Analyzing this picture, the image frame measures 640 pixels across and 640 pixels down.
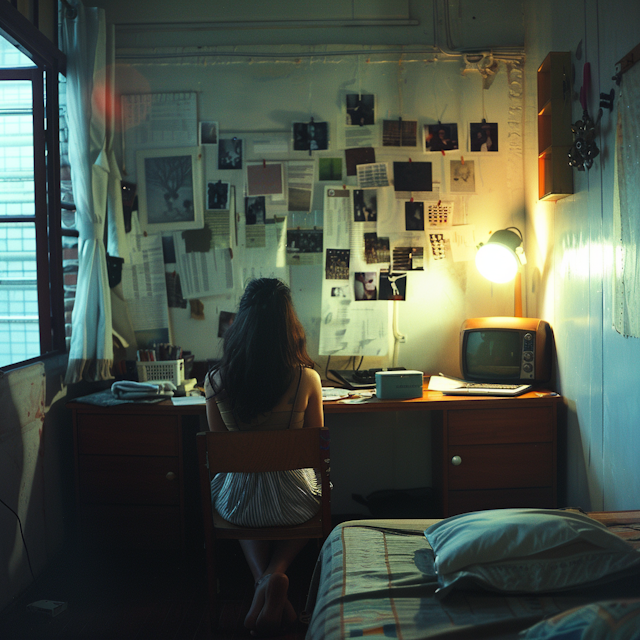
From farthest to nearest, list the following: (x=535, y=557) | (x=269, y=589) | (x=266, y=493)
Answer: (x=266, y=493), (x=269, y=589), (x=535, y=557)

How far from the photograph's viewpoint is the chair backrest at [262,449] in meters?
1.60

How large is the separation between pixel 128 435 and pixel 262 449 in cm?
97

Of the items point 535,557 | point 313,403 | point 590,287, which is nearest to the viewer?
point 535,557

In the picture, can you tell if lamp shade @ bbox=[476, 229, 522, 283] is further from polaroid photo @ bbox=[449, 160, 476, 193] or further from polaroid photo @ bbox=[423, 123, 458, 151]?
polaroid photo @ bbox=[423, 123, 458, 151]

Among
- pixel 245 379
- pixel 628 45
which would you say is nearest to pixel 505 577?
pixel 245 379

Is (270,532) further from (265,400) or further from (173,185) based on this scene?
(173,185)

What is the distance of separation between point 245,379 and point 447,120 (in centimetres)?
170

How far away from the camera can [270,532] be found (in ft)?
5.70

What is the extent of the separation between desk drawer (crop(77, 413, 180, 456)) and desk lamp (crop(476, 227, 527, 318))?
147cm

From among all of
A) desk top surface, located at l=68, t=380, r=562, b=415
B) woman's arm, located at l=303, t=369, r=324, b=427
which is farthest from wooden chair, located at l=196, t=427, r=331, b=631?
desk top surface, located at l=68, t=380, r=562, b=415

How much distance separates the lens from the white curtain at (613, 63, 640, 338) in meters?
1.72

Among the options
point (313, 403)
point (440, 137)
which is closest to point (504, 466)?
point (313, 403)

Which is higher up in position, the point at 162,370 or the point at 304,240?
the point at 304,240

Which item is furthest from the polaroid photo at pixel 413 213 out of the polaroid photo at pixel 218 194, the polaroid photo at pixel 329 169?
the polaroid photo at pixel 218 194
